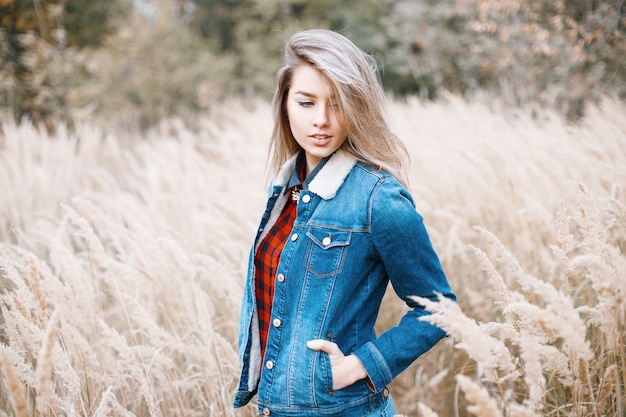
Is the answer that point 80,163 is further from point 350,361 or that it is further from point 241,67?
point 241,67

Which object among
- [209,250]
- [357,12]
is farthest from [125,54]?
[209,250]

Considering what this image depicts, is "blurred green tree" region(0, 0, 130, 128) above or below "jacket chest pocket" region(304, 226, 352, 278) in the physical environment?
above

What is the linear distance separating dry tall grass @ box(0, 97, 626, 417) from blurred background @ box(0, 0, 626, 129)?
4.95 feet

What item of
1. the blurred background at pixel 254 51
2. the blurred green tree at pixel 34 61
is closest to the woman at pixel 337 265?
the blurred background at pixel 254 51

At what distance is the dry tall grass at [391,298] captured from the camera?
43.1 inches

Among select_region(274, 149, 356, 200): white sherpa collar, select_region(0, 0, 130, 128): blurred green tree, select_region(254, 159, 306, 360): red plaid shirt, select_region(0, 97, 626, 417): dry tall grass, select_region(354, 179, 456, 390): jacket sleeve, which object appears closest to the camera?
select_region(0, 97, 626, 417): dry tall grass

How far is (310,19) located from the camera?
12695mm

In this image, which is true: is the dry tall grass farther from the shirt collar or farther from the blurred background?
the blurred background

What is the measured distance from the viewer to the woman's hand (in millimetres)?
1231

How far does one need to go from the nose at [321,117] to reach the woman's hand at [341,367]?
60 centimetres

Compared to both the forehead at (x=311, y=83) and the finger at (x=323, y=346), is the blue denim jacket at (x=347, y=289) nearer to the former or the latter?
the finger at (x=323, y=346)

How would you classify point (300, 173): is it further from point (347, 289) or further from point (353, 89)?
point (347, 289)

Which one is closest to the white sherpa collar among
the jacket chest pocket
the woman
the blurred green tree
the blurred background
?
the woman

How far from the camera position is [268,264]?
145cm
